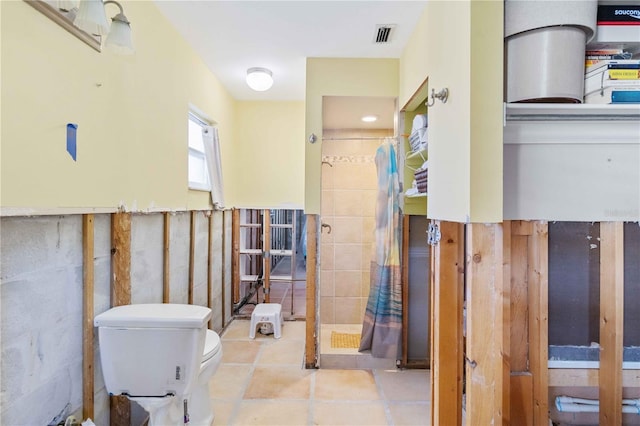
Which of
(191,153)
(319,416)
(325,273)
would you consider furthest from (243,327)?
(191,153)

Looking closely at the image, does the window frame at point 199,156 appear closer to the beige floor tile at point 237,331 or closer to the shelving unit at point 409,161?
the beige floor tile at point 237,331

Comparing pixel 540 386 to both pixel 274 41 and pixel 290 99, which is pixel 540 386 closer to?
pixel 274 41

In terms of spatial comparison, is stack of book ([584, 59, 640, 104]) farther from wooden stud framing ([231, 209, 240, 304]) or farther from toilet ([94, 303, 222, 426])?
wooden stud framing ([231, 209, 240, 304])

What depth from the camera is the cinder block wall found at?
111 centimetres

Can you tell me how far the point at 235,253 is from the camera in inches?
147

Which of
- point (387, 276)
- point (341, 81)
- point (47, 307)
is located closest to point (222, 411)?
point (47, 307)

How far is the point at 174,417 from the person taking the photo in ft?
5.35

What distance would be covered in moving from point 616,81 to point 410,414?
6.68 feet

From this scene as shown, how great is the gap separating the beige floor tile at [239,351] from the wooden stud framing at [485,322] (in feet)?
6.36

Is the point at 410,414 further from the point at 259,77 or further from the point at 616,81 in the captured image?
the point at 259,77

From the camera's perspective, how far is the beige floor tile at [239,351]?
270 cm

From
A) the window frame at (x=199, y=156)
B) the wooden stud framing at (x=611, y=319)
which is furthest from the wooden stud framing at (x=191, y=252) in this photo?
the wooden stud framing at (x=611, y=319)

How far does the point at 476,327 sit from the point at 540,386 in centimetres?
48

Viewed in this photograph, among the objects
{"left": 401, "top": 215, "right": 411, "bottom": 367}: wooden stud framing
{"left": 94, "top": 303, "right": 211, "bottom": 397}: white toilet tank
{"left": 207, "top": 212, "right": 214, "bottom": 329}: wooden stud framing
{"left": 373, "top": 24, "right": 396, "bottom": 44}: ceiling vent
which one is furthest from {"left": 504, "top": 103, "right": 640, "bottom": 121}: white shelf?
{"left": 207, "top": 212, "right": 214, "bottom": 329}: wooden stud framing
